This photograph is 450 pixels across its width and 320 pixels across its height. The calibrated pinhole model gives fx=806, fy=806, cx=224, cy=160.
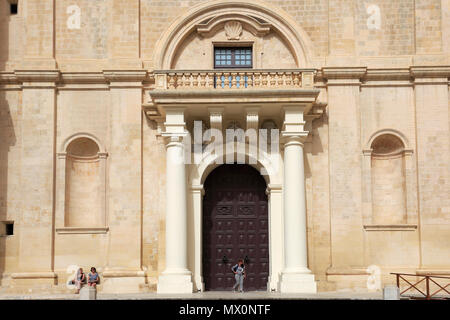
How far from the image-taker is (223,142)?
93.4 ft

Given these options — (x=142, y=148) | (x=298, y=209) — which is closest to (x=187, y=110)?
(x=142, y=148)

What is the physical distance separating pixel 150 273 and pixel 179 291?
1.72m

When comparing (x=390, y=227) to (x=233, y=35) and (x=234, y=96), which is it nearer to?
(x=234, y=96)

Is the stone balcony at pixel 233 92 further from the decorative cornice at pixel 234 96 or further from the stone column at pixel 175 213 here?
the stone column at pixel 175 213

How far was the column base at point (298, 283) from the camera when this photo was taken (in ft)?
86.9

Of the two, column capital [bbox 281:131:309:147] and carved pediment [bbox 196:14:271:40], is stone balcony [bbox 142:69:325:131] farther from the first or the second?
carved pediment [bbox 196:14:271:40]

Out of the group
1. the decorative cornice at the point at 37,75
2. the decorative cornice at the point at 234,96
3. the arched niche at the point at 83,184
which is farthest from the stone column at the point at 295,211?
the decorative cornice at the point at 37,75

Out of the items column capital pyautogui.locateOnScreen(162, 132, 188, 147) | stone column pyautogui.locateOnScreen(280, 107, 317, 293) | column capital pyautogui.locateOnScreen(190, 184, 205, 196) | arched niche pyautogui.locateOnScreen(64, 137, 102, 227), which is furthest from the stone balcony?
arched niche pyautogui.locateOnScreen(64, 137, 102, 227)

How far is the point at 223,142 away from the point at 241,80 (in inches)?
92.4

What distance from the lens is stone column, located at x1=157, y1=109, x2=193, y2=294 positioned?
2667cm

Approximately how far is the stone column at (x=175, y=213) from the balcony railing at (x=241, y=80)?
100cm

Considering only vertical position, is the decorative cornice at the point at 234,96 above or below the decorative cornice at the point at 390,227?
above

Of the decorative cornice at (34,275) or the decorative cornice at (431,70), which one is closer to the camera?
the decorative cornice at (34,275)

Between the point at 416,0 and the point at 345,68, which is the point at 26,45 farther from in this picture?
the point at 416,0
